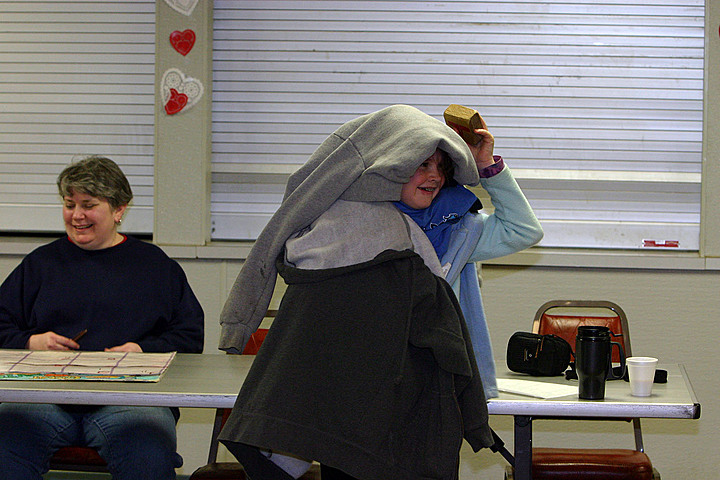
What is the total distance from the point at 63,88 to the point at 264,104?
1.04 m

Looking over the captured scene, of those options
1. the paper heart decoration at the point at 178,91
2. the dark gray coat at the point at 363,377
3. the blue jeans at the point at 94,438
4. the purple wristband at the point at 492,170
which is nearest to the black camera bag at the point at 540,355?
the purple wristband at the point at 492,170

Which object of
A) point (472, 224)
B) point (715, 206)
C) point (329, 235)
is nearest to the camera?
point (329, 235)

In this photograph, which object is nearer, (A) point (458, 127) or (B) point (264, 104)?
(A) point (458, 127)

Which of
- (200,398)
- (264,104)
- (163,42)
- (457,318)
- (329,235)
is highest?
(163,42)

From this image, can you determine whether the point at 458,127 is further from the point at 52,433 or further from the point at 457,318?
the point at 52,433

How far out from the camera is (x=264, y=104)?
420cm

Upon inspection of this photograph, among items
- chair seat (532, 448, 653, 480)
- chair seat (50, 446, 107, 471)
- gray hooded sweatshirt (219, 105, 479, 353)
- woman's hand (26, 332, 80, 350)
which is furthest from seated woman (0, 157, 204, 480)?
chair seat (532, 448, 653, 480)

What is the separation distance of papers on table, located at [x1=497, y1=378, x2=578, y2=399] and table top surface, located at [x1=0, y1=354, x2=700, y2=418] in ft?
0.10

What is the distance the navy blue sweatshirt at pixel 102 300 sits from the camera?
290cm

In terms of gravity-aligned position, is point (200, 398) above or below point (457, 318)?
below

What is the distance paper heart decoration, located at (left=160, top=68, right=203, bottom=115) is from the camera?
3.99 metres

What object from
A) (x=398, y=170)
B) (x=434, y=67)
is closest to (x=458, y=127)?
(x=398, y=170)

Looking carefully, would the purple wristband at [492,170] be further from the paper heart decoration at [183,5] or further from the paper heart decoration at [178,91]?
the paper heart decoration at [183,5]

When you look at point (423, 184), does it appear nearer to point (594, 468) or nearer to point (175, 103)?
point (594, 468)
